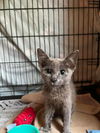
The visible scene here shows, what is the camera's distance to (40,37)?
6.56 feet

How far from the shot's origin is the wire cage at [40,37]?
192 cm

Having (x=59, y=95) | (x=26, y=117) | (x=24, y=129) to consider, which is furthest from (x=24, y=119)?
(x=59, y=95)

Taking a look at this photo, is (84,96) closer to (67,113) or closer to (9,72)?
(67,113)

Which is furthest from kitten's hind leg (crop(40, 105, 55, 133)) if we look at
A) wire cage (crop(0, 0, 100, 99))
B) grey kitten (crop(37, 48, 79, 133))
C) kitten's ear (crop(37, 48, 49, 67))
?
wire cage (crop(0, 0, 100, 99))

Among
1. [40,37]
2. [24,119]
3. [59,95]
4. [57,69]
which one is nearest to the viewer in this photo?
[57,69]

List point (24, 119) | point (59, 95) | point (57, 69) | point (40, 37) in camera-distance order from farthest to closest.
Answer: point (40, 37) → point (24, 119) → point (59, 95) → point (57, 69)

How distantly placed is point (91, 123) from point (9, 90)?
3.02 feet

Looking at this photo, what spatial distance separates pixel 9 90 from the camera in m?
2.13

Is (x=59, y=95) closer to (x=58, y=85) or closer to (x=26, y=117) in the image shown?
(x=58, y=85)

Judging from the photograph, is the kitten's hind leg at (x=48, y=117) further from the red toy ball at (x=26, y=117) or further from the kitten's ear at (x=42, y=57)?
the kitten's ear at (x=42, y=57)

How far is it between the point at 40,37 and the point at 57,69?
775 mm

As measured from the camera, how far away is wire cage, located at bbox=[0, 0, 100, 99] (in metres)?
1.92

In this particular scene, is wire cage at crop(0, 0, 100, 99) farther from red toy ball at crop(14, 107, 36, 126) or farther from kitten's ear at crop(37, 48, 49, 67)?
kitten's ear at crop(37, 48, 49, 67)

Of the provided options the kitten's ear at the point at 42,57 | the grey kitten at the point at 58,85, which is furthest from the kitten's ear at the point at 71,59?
the kitten's ear at the point at 42,57
